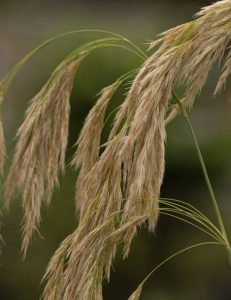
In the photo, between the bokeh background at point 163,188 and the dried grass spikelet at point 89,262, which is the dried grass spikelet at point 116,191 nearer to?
the dried grass spikelet at point 89,262

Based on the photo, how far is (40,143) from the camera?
52.0 inches

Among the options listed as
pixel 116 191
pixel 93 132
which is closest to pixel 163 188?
pixel 93 132

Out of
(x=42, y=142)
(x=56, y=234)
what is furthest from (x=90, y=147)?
(x=56, y=234)

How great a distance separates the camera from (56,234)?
3867mm

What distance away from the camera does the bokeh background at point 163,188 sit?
3891 millimetres

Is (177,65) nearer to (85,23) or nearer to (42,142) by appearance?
(42,142)

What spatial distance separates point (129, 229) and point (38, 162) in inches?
8.0

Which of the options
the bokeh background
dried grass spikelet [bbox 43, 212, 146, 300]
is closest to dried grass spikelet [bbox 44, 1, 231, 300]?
dried grass spikelet [bbox 43, 212, 146, 300]

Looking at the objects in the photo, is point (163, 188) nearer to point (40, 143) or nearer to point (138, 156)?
point (40, 143)

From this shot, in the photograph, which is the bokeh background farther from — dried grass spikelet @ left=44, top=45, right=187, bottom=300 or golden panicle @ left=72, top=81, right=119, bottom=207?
dried grass spikelet @ left=44, top=45, right=187, bottom=300

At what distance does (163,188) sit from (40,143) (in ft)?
9.17

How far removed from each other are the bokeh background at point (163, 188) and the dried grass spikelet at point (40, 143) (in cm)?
238

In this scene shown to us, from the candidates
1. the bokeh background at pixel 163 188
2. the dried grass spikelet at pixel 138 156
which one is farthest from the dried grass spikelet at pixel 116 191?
the bokeh background at pixel 163 188

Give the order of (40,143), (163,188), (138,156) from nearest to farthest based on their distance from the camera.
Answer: (138,156) → (40,143) → (163,188)
